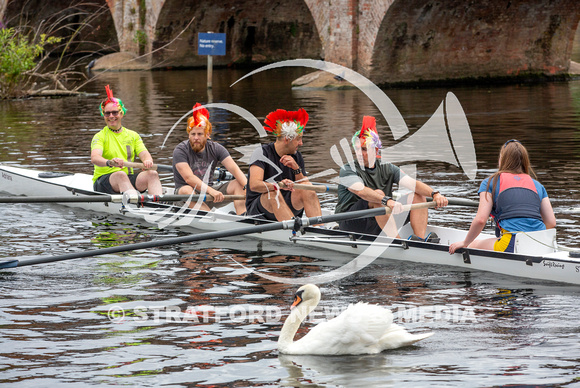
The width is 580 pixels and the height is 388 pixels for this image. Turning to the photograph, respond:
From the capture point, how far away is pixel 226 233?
302 inches

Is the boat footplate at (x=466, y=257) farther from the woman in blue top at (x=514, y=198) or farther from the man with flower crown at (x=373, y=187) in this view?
the man with flower crown at (x=373, y=187)

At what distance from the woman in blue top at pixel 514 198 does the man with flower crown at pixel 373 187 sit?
82cm

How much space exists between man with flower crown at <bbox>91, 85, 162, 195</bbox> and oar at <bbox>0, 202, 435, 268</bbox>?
2567 millimetres

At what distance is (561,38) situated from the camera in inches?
1050

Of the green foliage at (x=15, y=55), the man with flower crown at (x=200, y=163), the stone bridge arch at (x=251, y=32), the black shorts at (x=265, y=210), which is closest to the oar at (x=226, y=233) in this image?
the black shorts at (x=265, y=210)

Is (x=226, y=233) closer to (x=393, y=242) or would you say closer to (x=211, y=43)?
(x=393, y=242)

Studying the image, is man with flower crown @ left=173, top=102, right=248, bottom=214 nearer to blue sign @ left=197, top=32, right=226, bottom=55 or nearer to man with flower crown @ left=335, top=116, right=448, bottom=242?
man with flower crown @ left=335, top=116, right=448, bottom=242

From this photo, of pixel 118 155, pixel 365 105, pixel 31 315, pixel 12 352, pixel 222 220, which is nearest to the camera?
pixel 12 352

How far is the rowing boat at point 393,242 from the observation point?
7203 millimetres

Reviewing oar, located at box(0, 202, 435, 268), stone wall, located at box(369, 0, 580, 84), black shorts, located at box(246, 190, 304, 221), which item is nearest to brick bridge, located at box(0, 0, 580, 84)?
stone wall, located at box(369, 0, 580, 84)

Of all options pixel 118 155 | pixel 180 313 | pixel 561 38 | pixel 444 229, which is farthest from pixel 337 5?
pixel 180 313

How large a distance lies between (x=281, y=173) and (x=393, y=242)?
1360 millimetres

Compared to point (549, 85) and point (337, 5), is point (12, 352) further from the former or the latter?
point (549, 85)

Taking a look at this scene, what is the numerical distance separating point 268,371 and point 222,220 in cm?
420
